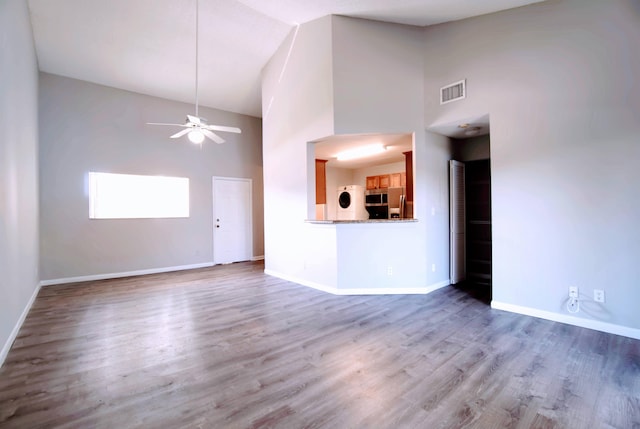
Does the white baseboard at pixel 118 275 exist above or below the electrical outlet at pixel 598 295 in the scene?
below

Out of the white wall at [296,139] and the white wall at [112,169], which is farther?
the white wall at [112,169]

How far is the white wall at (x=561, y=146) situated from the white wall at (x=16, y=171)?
468cm

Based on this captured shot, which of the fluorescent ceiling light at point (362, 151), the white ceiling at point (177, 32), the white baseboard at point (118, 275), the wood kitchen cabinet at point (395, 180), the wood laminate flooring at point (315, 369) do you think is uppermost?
the white ceiling at point (177, 32)

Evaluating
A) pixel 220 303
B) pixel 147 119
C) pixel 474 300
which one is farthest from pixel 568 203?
pixel 147 119

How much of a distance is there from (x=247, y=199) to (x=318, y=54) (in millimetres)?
3925

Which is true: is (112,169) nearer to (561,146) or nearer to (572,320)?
(561,146)

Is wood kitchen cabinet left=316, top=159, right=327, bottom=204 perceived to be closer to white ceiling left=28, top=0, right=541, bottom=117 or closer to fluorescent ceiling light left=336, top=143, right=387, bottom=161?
fluorescent ceiling light left=336, top=143, right=387, bottom=161

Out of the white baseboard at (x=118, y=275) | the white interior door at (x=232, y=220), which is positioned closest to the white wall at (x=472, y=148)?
the white interior door at (x=232, y=220)

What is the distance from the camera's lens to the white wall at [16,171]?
2.34m

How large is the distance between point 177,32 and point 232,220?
3828mm

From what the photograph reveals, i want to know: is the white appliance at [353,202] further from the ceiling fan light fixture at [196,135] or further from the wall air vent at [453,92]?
the ceiling fan light fixture at [196,135]

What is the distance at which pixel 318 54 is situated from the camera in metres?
4.04

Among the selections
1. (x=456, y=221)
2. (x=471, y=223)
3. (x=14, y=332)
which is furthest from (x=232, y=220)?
(x=471, y=223)

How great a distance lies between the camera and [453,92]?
12.0ft
